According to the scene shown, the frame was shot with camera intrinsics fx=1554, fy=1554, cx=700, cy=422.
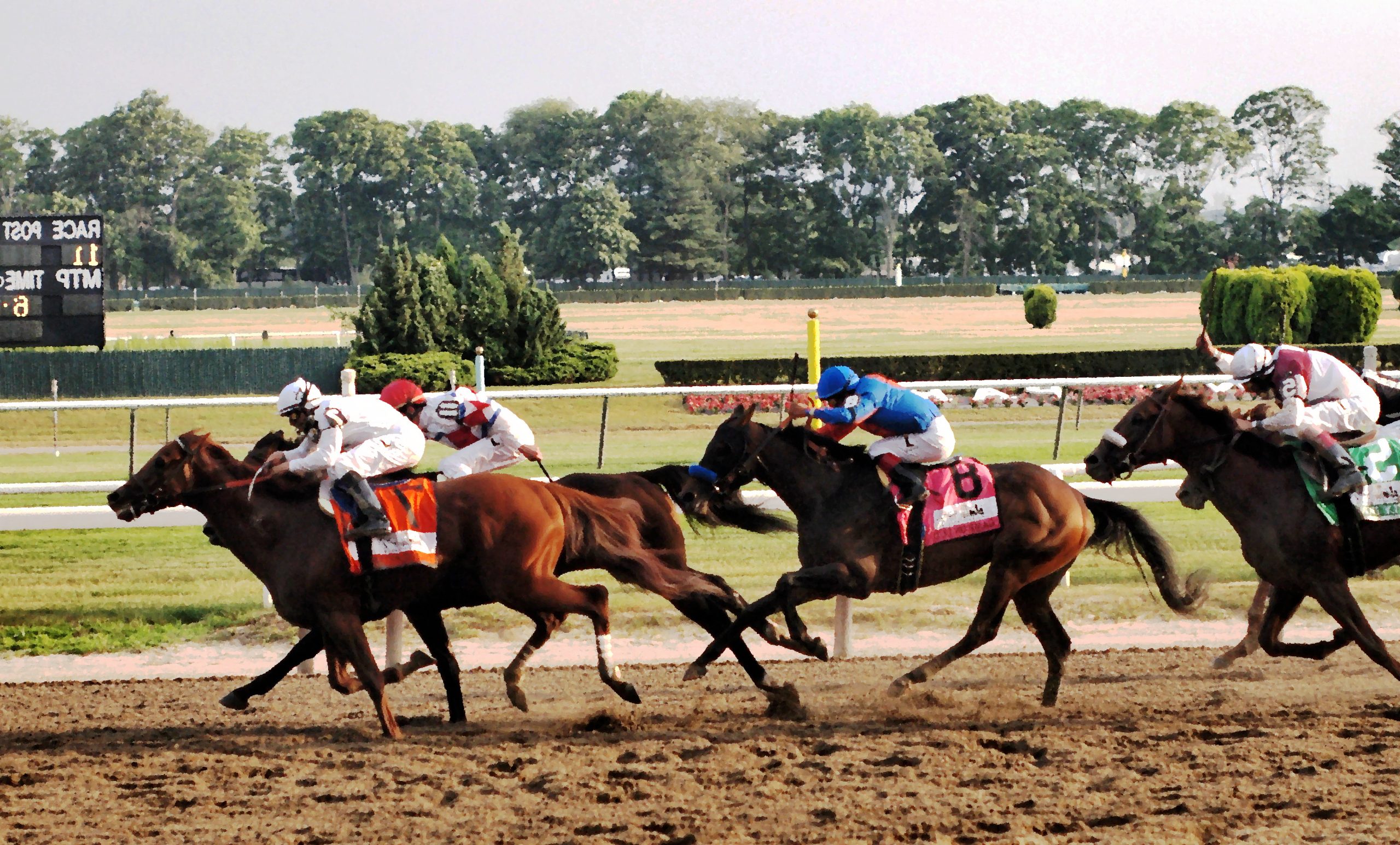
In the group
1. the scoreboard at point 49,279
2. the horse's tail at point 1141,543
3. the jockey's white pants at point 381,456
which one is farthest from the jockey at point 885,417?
the scoreboard at point 49,279

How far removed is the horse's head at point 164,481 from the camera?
5875mm

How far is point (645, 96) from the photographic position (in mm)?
81125

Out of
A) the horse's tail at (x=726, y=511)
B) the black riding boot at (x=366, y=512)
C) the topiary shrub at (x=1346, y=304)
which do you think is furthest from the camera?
the topiary shrub at (x=1346, y=304)

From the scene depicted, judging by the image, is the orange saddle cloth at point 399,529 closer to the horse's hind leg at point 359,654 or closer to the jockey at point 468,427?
the horse's hind leg at point 359,654

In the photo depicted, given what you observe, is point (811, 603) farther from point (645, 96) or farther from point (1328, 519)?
point (645, 96)

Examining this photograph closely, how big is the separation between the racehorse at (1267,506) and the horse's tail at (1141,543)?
39 cm

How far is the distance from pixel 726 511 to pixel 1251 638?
248 cm

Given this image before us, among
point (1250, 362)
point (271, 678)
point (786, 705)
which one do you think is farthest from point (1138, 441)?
point (271, 678)

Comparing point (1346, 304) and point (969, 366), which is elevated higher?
point (1346, 304)

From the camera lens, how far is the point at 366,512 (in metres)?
5.68

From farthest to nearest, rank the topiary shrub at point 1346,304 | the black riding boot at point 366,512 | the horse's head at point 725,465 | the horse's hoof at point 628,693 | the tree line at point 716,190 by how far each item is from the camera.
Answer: the tree line at point 716,190, the topiary shrub at point 1346,304, the horse's head at point 725,465, the horse's hoof at point 628,693, the black riding boot at point 366,512

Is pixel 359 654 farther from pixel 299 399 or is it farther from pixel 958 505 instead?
pixel 958 505

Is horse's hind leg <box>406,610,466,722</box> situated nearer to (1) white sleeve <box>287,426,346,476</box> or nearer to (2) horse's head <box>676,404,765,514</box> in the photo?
(1) white sleeve <box>287,426,346,476</box>

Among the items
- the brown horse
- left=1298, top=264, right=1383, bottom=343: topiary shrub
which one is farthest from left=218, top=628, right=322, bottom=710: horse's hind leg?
left=1298, top=264, right=1383, bottom=343: topiary shrub
